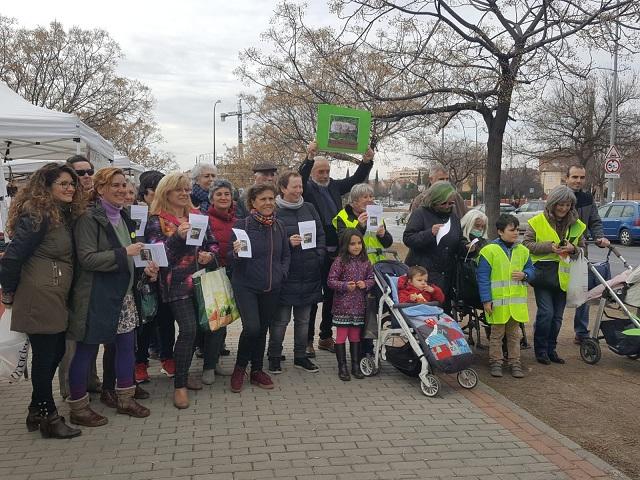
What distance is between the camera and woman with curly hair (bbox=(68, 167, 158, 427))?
13.5ft

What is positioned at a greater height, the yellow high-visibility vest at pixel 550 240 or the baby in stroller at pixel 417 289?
the yellow high-visibility vest at pixel 550 240

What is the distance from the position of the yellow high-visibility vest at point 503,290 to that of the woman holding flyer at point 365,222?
40.2 inches

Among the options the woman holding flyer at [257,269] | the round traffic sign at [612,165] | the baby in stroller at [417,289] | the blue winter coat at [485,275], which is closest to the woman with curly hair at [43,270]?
the woman holding flyer at [257,269]

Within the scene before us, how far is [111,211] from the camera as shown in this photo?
172 inches

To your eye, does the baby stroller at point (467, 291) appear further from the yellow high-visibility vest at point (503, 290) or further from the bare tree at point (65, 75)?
the bare tree at point (65, 75)

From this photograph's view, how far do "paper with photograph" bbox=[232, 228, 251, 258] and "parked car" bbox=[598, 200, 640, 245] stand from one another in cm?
2019

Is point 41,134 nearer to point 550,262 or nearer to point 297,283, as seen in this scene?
point 297,283

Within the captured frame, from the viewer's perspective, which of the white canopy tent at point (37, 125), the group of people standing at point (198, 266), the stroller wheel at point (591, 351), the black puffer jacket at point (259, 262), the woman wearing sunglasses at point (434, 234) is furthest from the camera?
the white canopy tent at point (37, 125)

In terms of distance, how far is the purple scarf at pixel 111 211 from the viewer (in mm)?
4341

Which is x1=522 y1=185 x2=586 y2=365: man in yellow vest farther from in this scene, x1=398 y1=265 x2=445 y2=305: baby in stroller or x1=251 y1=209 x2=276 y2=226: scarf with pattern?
x1=251 y1=209 x2=276 y2=226: scarf with pattern

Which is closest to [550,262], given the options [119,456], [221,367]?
[221,367]

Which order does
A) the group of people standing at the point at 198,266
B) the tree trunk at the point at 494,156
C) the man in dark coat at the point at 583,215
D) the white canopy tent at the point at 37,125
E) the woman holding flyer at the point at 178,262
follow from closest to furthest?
the group of people standing at the point at 198,266 → the woman holding flyer at the point at 178,262 → the man in dark coat at the point at 583,215 → the white canopy tent at the point at 37,125 → the tree trunk at the point at 494,156

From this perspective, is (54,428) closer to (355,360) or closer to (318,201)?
(355,360)

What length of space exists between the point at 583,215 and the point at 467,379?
260 cm
